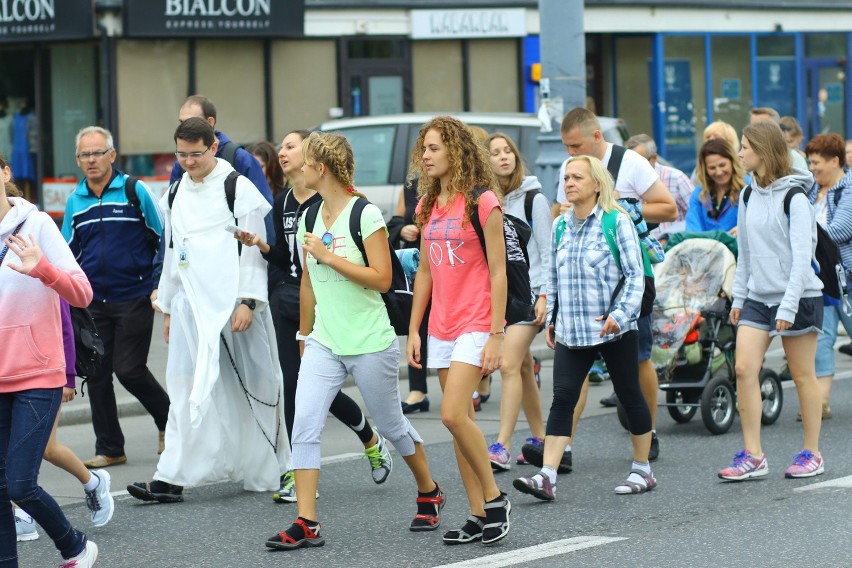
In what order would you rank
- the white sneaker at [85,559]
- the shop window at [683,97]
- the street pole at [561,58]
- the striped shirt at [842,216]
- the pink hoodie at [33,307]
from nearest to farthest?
the pink hoodie at [33,307] → the white sneaker at [85,559] → the striped shirt at [842,216] → the street pole at [561,58] → the shop window at [683,97]

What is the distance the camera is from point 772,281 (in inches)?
310

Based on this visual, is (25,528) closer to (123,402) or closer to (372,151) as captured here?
(123,402)

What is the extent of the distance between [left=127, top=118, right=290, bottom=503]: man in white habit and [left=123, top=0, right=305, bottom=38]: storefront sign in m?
14.3

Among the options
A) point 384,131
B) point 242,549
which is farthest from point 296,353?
point 384,131

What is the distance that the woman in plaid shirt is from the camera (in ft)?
24.5

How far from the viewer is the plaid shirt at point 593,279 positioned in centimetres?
747

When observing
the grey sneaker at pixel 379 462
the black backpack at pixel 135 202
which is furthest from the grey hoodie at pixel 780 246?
the black backpack at pixel 135 202

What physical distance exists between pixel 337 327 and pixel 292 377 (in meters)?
1.19

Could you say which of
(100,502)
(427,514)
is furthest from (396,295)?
(100,502)

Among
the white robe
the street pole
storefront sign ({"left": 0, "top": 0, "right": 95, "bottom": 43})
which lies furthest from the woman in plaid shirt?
storefront sign ({"left": 0, "top": 0, "right": 95, "bottom": 43})

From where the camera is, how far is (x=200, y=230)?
25.4 feet

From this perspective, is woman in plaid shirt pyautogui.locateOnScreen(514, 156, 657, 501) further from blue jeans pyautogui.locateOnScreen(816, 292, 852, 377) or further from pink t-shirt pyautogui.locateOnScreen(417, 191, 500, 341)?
blue jeans pyautogui.locateOnScreen(816, 292, 852, 377)

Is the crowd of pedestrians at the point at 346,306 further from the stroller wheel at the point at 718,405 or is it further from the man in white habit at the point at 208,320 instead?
the stroller wheel at the point at 718,405

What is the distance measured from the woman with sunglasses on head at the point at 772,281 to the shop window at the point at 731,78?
770 inches
